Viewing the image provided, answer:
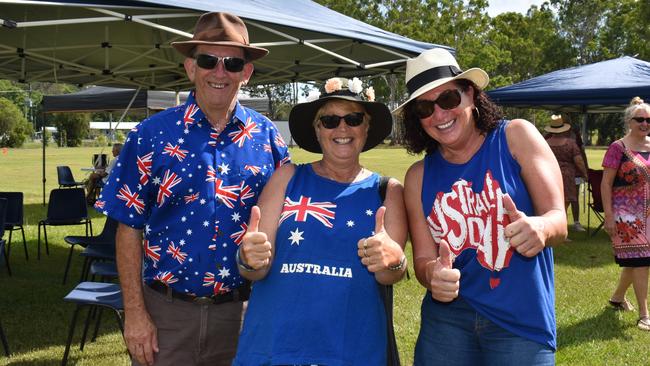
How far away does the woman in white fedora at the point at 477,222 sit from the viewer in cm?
197

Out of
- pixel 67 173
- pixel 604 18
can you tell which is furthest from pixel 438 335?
pixel 604 18

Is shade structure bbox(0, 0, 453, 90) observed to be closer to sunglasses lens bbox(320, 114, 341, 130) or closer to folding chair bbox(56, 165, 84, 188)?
sunglasses lens bbox(320, 114, 341, 130)

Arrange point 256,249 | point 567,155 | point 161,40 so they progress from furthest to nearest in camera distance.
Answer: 1. point 567,155
2. point 161,40
3. point 256,249

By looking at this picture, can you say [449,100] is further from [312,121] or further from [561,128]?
[561,128]

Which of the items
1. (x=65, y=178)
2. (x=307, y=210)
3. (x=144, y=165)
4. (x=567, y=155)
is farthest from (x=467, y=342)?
(x=65, y=178)

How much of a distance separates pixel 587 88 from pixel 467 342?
7533 millimetres

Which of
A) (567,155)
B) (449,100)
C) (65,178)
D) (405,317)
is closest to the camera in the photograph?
(449,100)

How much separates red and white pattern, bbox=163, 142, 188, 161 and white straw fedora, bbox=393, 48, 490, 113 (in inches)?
36.0

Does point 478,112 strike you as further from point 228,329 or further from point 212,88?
point 228,329

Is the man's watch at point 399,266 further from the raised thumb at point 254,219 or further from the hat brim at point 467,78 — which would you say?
the hat brim at point 467,78

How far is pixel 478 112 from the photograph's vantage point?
2.18 metres

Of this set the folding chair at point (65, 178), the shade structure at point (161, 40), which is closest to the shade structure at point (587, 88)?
the shade structure at point (161, 40)

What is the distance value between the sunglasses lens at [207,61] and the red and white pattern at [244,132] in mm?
269

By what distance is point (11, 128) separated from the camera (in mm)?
55656
